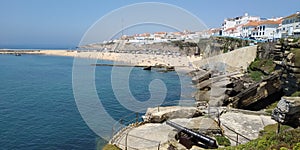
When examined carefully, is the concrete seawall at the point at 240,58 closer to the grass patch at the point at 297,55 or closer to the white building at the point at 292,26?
the white building at the point at 292,26

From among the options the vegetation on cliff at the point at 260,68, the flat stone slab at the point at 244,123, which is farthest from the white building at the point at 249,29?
the flat stone slab at the point at 244,123

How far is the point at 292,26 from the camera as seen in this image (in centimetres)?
4931

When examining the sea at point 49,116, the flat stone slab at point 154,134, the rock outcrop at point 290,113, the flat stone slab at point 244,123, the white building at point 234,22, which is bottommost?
the sea at point 49,116

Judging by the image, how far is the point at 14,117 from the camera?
2161cm

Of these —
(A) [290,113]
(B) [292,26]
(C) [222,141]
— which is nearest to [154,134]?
(C) [222,141]

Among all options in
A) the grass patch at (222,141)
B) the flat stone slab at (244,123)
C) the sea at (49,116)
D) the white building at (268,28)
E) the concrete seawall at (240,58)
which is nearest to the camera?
the grass patch at (222,141)

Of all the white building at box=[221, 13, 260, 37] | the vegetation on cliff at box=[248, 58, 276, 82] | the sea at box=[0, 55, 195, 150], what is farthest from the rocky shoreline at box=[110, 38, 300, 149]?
the white building at box=[221, 13, 260, 37]

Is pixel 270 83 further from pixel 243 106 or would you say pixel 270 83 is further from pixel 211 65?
pixel 211 65

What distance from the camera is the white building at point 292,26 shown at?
46450mm

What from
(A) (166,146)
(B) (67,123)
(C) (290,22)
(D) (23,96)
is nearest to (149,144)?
(A) (166,146)

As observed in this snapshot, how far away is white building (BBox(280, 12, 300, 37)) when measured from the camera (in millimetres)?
46450

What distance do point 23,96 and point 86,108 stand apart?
1069 cm

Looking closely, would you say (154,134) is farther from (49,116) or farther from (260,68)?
(260,68)

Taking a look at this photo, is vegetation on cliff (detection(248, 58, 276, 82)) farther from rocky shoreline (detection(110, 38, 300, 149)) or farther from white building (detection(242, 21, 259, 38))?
white building (detection(242, 21, 259, 38))
